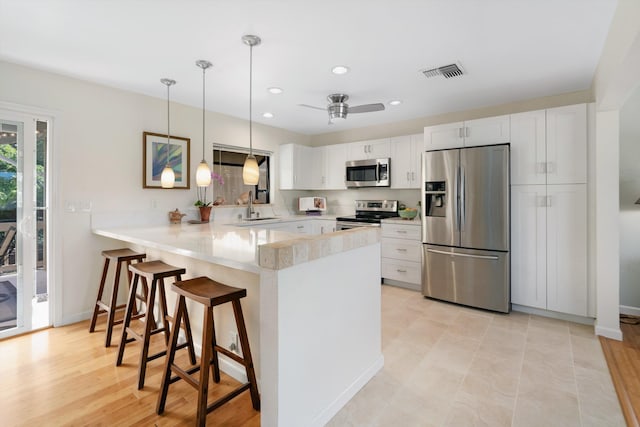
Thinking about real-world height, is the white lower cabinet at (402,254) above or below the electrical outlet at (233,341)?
above

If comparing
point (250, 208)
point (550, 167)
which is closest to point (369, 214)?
point (250, 208)

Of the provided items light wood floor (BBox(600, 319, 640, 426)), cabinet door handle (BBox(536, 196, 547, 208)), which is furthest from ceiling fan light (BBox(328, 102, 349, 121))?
light wood floor (BBox(600, 319, 640, 426))

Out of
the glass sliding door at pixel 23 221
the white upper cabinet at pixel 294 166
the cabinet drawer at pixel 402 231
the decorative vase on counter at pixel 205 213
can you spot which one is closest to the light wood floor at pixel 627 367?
the cabinet drawer at pixel 402 231

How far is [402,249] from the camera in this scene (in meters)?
4.21

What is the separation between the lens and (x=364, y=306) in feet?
6.89

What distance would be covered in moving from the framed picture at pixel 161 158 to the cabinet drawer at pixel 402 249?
2.60 meters

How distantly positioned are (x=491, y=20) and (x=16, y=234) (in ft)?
13.6

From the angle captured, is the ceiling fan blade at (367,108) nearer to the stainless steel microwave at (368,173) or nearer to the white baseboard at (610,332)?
the stainless steel microwave at (368,173)

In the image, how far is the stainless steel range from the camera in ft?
14.8

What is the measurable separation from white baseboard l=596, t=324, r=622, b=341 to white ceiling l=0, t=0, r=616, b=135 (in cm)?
229

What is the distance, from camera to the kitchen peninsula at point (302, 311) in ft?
4.85

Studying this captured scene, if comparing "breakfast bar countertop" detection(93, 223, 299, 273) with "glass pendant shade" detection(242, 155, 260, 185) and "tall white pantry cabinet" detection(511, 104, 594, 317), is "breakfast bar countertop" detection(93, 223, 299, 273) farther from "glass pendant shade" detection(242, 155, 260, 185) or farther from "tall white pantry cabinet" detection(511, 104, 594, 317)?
"tall white pantry cabinet" detection(511, 104, 594, 317)

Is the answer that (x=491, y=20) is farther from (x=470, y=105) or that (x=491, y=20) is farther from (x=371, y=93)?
(x=470, y=105)

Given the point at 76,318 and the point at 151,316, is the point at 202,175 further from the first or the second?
the point at 76,318
